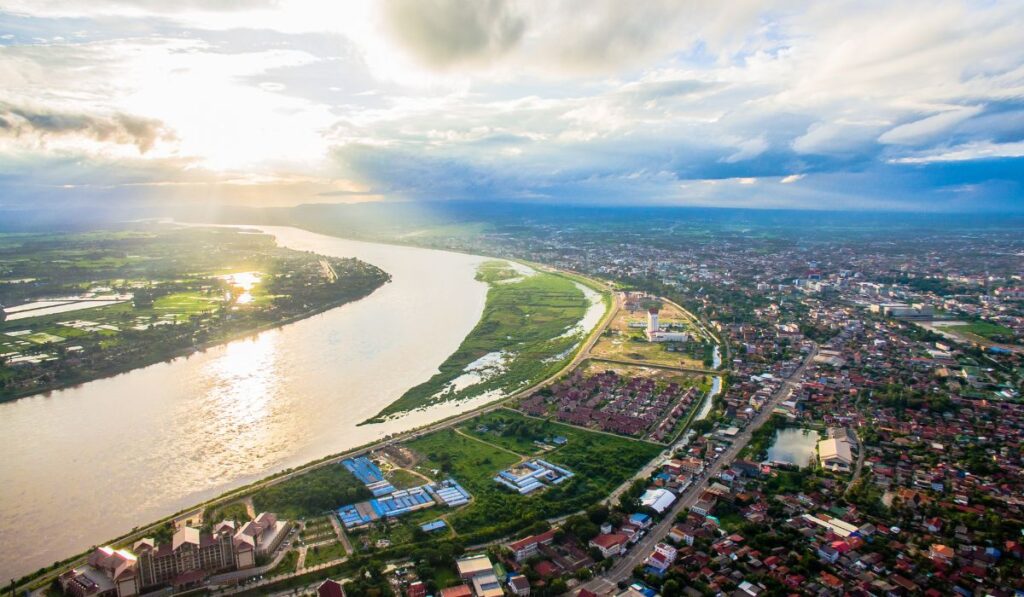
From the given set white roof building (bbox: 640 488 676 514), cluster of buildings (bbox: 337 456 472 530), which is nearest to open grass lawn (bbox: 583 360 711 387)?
white roof building (bbox: 640 488 676 514)

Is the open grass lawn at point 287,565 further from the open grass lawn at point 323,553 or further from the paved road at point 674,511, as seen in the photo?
the paved road at point 674,511

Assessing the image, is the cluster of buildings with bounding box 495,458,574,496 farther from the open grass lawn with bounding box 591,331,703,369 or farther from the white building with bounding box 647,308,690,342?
the white building with bounding box 647,308,690,342

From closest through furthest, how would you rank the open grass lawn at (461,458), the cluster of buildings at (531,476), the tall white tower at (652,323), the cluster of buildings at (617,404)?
1. the cluster of buildings at (531,476)
2. the open grass lawn at (461,458)
3. the cluster of buildings at (617,404)
4. the tall white tower at (652,323)

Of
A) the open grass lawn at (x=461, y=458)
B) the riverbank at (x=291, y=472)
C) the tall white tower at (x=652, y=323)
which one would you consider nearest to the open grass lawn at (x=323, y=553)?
the riverbank at (x=291, y=472)

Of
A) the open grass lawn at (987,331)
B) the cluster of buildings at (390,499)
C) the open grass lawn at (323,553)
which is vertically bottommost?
Answer: the open grass lawn at (323,553)

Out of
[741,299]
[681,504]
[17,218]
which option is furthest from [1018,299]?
[17,218]

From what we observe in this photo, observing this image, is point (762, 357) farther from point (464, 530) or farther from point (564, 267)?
point (564, 267)

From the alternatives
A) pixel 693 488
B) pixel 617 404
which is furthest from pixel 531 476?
→ pixel 617 404

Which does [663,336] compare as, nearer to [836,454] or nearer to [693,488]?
[836,454]
